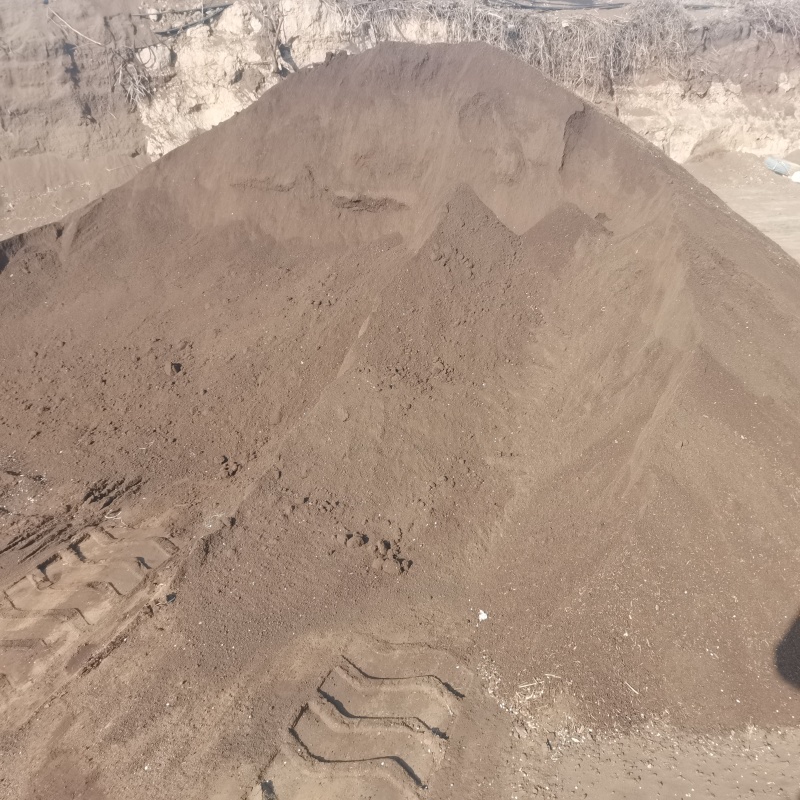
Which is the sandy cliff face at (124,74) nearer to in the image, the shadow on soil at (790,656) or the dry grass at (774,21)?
the dry grass at (774,21)

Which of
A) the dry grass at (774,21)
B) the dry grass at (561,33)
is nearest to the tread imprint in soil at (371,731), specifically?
the dry grass at (561,33)

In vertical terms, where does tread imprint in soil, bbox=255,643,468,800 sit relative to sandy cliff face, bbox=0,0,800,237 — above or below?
below

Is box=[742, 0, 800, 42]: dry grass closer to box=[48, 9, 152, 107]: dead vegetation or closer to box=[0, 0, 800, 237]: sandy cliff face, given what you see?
box=[0, 0, 800, 237]: sandy cliff face

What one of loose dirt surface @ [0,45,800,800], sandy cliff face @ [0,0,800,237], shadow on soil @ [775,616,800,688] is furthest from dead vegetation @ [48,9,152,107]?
shadow on soil @ [775,616,800,688]

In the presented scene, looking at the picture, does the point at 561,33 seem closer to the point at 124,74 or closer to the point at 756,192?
the point at 756,192

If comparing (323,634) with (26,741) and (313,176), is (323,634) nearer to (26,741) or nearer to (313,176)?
(26,741)
